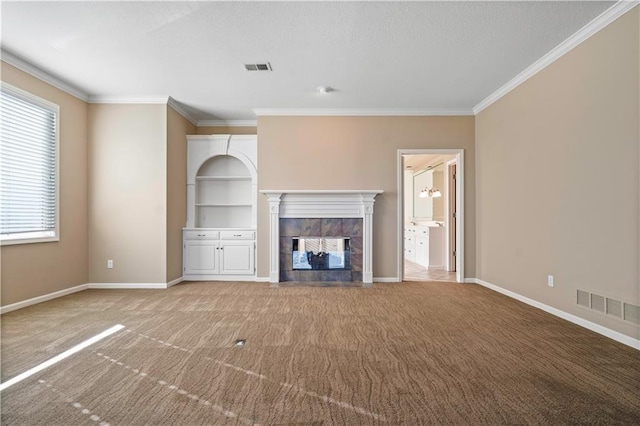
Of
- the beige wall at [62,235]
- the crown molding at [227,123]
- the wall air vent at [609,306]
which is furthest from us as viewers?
the crown molding at [227,123]

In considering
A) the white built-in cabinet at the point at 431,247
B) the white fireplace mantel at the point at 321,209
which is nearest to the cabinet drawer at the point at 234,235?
the white fireplace mantel at the point at 321,209

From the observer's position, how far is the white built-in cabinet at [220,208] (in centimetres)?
561

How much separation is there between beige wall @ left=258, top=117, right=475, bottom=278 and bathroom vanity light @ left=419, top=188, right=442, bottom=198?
2.54 m

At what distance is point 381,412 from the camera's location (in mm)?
1856

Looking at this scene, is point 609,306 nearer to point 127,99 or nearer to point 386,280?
point 386,280

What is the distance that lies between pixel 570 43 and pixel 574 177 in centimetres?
133

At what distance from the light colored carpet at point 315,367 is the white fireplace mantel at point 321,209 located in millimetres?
1416

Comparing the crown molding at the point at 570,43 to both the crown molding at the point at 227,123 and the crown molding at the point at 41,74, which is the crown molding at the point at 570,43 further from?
the crown molding at the point at 41,74

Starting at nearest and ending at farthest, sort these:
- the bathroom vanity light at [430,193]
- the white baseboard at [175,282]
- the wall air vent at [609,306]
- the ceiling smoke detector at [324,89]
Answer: the wall air vent at [609,306] → the ceiling smoke detector at [324,89] → the white baseboard at [175,282] → the bathroom vanity light at [430,193]

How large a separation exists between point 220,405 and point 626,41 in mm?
4103

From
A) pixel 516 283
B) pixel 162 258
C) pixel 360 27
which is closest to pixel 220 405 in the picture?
pixel 360 27

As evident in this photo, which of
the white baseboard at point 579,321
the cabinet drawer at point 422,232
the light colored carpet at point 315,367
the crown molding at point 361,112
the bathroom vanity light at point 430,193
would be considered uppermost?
the crown molding at point 361,112

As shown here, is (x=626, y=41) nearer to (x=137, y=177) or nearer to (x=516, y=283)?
(x=516, y=283)

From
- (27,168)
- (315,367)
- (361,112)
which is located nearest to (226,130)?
(361,112)
